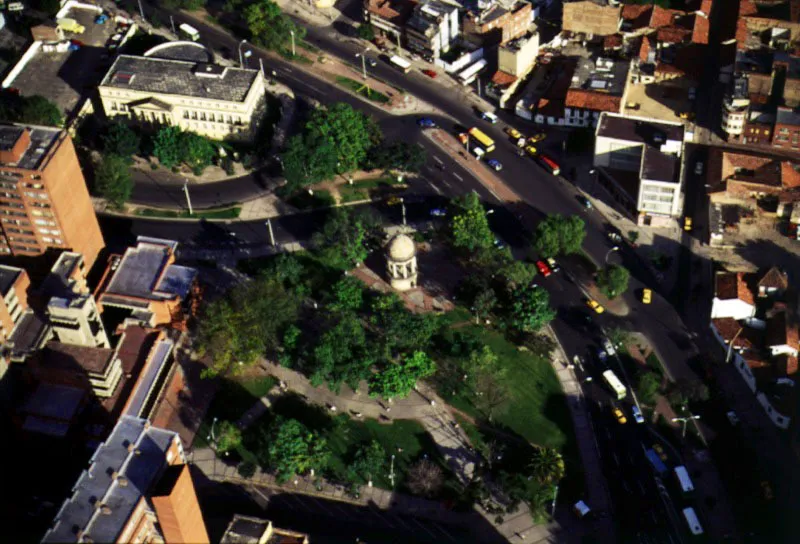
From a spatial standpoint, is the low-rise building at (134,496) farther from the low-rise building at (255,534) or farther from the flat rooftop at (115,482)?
the low-rise building at (255,534)

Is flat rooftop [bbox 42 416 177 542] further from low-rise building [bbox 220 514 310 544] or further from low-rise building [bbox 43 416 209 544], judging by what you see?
low-rise building [bbox 220 514 310 544]

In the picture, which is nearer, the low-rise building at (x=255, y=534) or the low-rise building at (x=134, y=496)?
the low-rise building at (x=134, y=496)

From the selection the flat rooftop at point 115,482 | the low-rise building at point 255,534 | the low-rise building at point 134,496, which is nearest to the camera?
the low-rise building at point 134,496

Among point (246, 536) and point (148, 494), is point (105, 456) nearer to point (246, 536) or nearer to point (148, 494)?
point (148, 494)

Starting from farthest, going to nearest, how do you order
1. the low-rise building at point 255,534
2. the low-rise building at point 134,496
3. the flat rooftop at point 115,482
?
the low-rise building at point 255,534 < the flat rooftop at point 115,482 < the low-rise building at point 134,496

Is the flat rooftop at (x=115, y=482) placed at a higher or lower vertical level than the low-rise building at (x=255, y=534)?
higher

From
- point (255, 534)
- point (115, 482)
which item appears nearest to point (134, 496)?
point (115, 482)

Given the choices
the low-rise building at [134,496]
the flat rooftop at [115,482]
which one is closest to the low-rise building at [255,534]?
the low-rise building at [134,496]

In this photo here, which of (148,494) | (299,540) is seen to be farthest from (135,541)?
(299,540)
